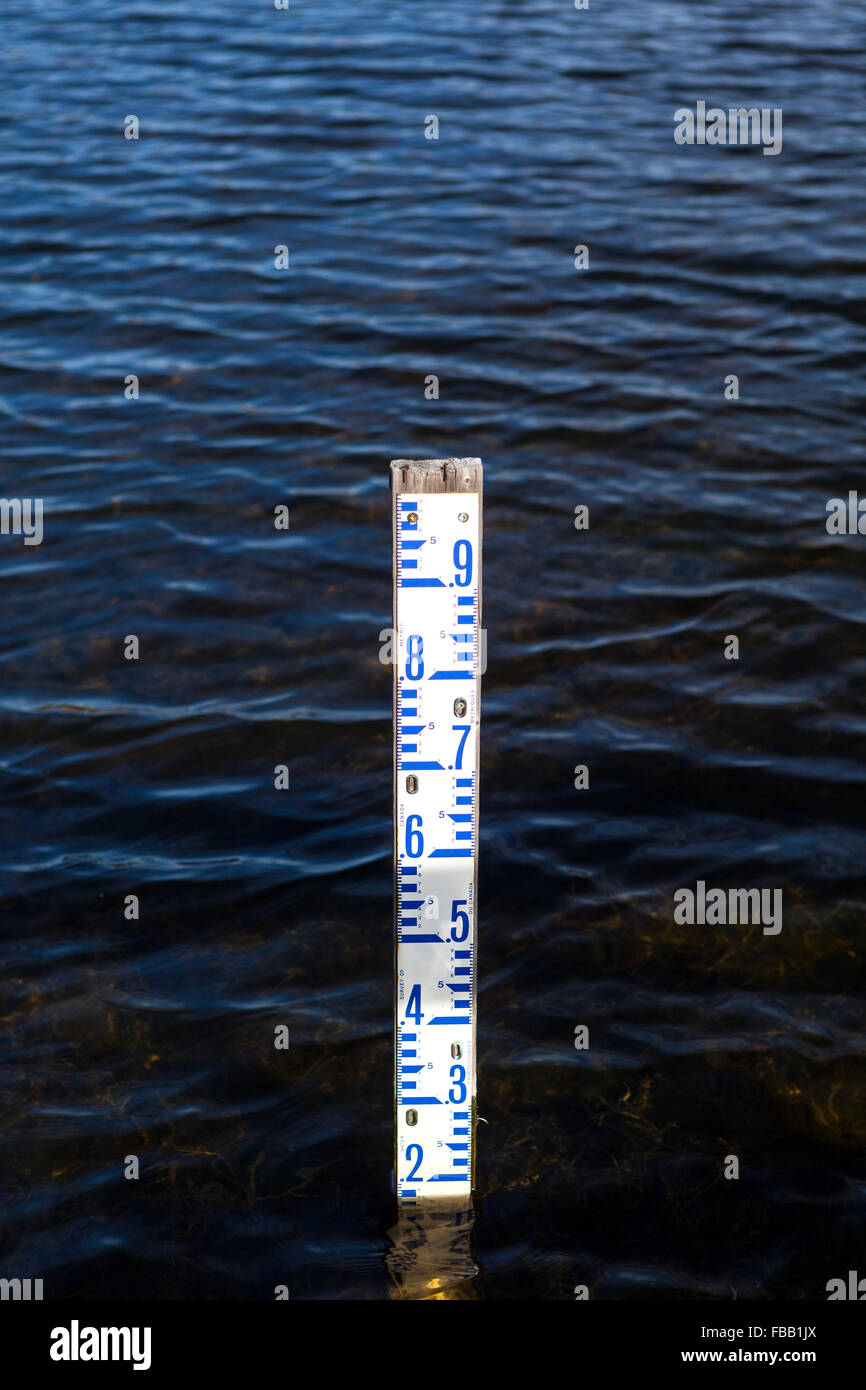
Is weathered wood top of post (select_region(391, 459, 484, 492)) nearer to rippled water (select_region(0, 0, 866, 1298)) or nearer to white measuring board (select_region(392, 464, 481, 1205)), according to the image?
white measuring board (select_region(392, 464, 481, 1205))

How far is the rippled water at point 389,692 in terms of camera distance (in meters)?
4.84

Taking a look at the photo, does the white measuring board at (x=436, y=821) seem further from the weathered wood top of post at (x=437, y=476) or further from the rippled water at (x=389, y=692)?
the rippled water at (x=389, y=692)

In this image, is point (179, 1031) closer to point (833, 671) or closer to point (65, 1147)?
point (65, 1147)

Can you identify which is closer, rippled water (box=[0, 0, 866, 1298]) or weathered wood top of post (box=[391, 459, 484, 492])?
weathered wood top of post (box=[391, 459, 484, 492])

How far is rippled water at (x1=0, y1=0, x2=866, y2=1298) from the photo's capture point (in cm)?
484

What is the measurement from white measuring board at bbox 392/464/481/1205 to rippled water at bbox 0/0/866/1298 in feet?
1.79

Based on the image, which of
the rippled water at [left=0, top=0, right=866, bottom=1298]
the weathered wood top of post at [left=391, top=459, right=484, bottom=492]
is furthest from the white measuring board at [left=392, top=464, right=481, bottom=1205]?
the rippled water at [left=0, top=0, right=866, bottom=1298]

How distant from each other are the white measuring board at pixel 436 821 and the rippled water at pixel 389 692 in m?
0.54

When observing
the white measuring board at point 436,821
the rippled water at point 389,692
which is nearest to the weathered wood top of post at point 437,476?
the white measuring board at point 436,821

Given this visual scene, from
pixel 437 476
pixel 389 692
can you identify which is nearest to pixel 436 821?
pixel 437 476

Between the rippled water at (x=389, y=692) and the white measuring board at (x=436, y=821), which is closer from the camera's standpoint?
the white measuring board at (x=436, y=821)

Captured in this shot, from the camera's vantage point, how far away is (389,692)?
7.19m

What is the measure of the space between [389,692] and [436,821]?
2999 mm
